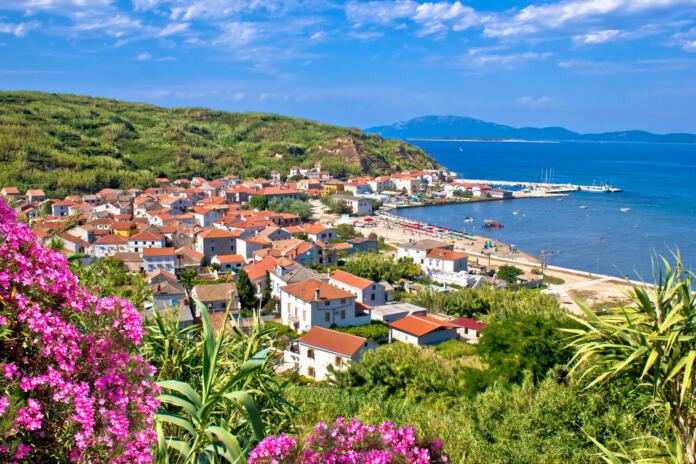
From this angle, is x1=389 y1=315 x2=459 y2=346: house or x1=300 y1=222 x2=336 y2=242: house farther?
x1=300 y1=222 x2=336 y2=242: house

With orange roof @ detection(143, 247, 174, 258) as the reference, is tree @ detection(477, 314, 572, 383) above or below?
above

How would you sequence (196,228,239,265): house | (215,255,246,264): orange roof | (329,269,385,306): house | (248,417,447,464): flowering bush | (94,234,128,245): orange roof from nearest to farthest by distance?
(248,417,447,464): flowering bush → (329,269,385,306): house → (215,255,246,264): orange roof → (94,234,128,245): orange roof → (196,228,239,265): house

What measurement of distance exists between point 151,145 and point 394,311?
74.1 metres

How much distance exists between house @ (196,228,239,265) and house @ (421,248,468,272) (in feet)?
39.7

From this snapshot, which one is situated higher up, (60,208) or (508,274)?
(60,208)

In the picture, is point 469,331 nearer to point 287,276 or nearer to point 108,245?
point 287,276

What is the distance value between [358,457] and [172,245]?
31.2m

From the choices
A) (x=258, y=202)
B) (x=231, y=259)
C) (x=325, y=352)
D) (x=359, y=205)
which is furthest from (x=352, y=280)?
(x=359, y=205)

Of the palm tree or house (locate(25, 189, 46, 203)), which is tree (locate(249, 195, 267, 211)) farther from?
the palm tree

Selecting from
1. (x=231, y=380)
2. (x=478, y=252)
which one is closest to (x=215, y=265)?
(x=478, y=252)

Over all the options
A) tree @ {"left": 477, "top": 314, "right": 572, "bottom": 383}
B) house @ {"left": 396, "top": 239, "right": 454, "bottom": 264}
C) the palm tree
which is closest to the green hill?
house @ {"left": 396, "top": 239, "right": 454, "bottom": 264}

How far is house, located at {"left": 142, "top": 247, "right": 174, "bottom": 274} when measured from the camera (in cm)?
2616

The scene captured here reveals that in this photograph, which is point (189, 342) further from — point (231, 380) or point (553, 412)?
point (553, 412)

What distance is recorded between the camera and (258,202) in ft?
161
